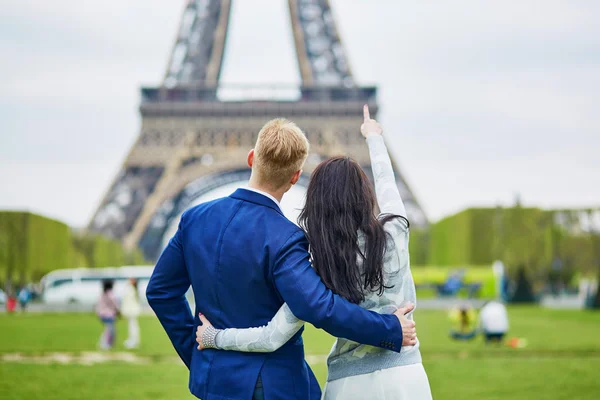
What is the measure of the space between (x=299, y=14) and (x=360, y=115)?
6.16 meters

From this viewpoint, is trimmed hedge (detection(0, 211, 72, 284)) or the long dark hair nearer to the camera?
the long dark hair

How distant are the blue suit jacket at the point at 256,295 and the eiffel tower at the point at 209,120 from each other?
99.5 feet

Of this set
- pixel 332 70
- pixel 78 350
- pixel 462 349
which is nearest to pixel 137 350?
pixel 78 350

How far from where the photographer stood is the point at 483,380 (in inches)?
333

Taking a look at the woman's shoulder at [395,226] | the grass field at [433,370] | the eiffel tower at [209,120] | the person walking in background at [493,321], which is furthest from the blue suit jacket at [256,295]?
the eiffel tower at [209,120]

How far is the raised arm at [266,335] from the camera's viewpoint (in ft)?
8.49

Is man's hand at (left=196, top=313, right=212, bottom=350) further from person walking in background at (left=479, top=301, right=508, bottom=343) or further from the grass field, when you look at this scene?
person walking in background at (left=479, top=301, right=508, bottom=343)

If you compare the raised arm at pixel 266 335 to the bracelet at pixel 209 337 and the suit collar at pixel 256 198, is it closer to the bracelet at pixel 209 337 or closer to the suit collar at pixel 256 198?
the bracelet at pixel 209 337

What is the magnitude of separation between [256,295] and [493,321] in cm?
1073

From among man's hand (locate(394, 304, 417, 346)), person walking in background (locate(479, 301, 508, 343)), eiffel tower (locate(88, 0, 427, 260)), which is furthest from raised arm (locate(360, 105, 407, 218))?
eiffel tower (locate(88, 0, 427, 260))

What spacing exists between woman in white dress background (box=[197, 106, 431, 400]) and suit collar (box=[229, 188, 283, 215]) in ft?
0.43

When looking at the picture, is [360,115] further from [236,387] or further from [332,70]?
[236,387]

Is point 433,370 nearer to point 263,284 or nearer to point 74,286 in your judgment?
point 263,284

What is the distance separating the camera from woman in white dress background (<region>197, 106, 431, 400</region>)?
2650 millimetres
